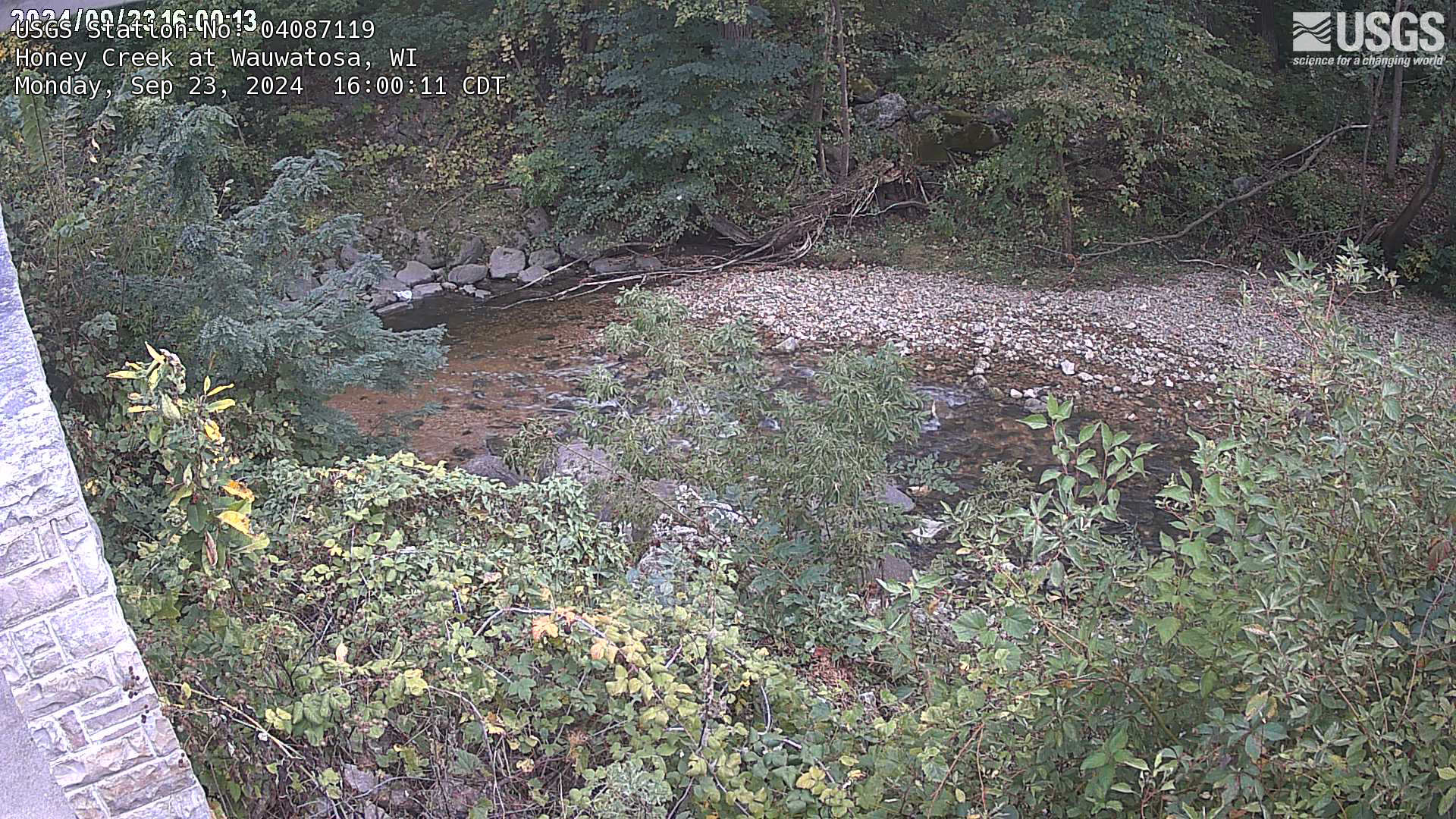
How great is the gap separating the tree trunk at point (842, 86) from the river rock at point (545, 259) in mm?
2661

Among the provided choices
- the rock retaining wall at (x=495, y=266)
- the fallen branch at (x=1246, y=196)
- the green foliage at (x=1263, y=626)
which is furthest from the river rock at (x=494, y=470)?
the fallen branch at (x=1246, y=196)

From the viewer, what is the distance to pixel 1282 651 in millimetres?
1609

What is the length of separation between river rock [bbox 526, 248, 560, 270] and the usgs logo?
659 cm

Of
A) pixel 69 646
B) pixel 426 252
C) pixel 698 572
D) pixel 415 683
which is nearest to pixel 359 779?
pixel 415 683

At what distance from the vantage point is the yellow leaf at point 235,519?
2.30 meters

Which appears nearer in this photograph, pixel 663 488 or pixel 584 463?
pixel 663 488

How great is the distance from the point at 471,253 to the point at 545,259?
681 mm

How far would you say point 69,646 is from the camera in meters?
1.93

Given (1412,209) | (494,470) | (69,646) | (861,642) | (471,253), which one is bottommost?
(494,470)

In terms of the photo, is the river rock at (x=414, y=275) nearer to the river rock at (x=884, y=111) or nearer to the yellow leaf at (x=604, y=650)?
the river rock at (x=884, y=111)

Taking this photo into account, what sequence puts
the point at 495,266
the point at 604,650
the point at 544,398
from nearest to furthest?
the point at 604,650 < the point at 544,398 < the point at 495,266

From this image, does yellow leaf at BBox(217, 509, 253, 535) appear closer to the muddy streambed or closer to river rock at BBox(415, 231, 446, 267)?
the muddy streambed

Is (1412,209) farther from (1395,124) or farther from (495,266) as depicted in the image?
(495,266)

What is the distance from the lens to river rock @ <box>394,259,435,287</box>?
9.37 m
